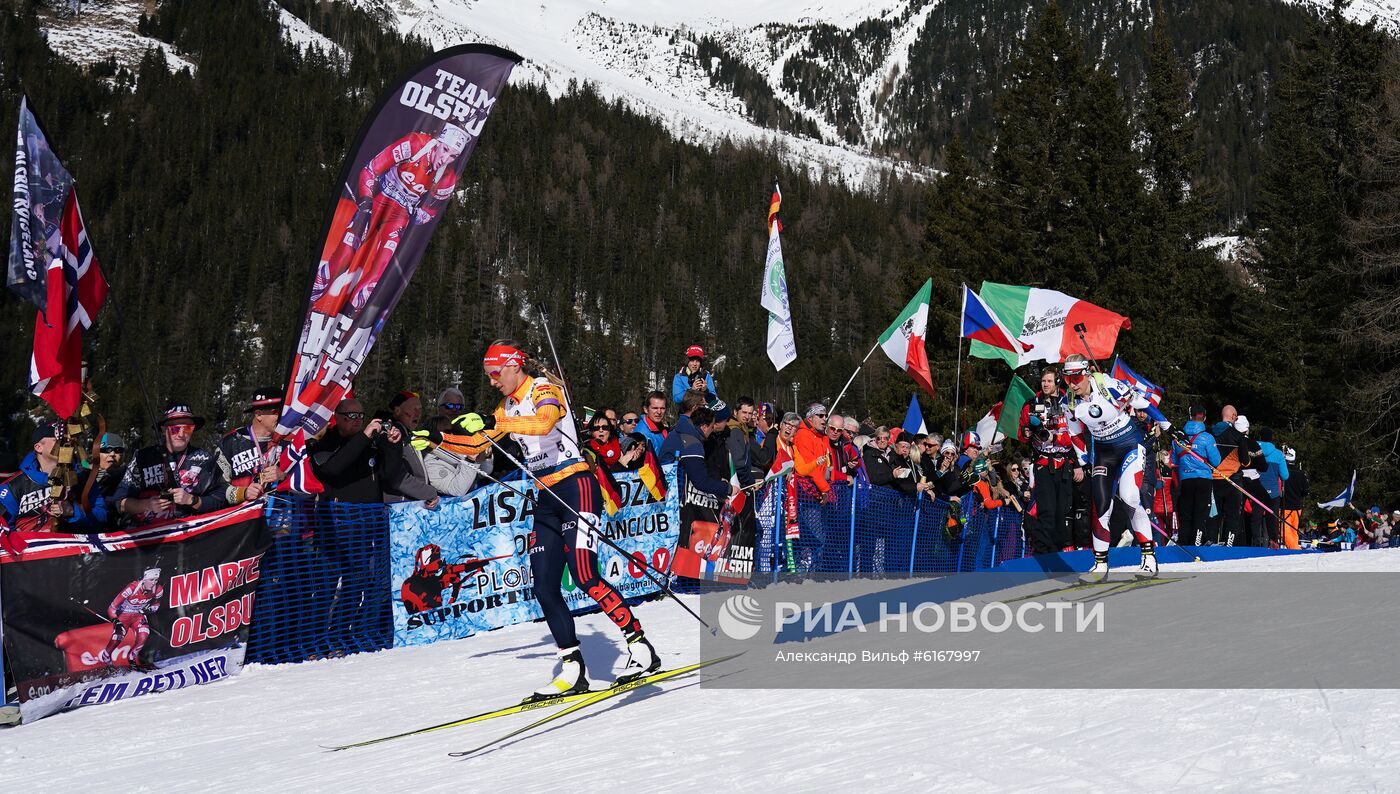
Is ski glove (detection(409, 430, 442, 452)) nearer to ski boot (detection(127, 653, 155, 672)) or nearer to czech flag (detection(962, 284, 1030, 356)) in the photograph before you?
ski boot (detection(127, 653, 155, 672))

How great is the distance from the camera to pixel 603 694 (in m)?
6.83

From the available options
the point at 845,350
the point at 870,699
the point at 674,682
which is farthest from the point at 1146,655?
the point at 845,350

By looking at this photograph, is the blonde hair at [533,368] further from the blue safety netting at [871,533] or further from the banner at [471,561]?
the blue safety netting at [871,533]

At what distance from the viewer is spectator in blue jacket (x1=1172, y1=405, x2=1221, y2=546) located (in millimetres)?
16094

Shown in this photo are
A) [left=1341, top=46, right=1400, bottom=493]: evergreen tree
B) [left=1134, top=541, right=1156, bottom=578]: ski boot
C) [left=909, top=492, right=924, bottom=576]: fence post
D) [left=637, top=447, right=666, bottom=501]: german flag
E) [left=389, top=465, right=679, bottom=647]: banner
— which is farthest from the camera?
[left=1341, top=46, right=1400, bottom=493]: evergreen tree

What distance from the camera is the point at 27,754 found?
641cm

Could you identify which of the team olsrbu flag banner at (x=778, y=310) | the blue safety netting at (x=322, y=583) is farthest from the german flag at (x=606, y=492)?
the team olsrbu flag banner at (x=778, y=310)

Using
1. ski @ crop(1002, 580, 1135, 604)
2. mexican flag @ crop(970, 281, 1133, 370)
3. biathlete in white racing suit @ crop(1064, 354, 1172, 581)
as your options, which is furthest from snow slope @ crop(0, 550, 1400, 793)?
mexican flag @ crop(970, 281, 1133, 370)

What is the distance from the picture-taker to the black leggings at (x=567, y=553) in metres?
6.97

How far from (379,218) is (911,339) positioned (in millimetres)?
9046

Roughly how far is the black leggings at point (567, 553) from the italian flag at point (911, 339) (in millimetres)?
9734

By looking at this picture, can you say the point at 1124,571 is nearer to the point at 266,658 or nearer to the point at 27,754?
the point at 266,658

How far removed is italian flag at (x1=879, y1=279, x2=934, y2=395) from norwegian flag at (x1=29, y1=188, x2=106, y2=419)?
10198mm

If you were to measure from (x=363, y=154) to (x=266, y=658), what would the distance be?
13.5ft
